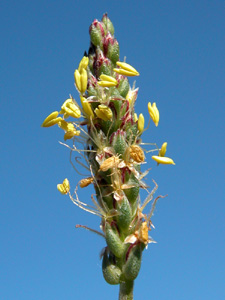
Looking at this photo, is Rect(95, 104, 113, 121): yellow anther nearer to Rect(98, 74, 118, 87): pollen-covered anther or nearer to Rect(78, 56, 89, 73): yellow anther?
Rect(98, 74, 118, 87): pollen-covered anther

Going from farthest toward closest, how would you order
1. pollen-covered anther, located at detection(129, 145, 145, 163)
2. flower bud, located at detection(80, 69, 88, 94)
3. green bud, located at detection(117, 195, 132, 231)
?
flower bud, located at detection(80, 69, 88, 94) → pollen-covered anther, located at detection(129, 145, 145, 163) → green bud, located at detection(117, 195, 132, 231)

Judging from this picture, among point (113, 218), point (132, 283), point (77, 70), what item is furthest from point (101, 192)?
point (77, 70)

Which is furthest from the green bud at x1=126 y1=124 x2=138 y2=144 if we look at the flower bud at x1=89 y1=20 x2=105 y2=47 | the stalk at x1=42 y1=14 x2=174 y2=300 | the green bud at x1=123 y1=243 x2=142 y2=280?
the green bud at x1=123 y1=243 x2=142 y2=280

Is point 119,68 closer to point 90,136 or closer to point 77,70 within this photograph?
point 77,70

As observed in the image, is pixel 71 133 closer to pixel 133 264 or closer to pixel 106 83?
pixel 106 83

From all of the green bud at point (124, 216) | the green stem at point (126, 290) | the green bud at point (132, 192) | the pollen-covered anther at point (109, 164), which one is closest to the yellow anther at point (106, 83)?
the pollen-covered anther at point (109, 164)

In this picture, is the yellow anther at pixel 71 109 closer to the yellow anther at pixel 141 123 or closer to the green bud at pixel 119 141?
the green bud at pixel 119 141
